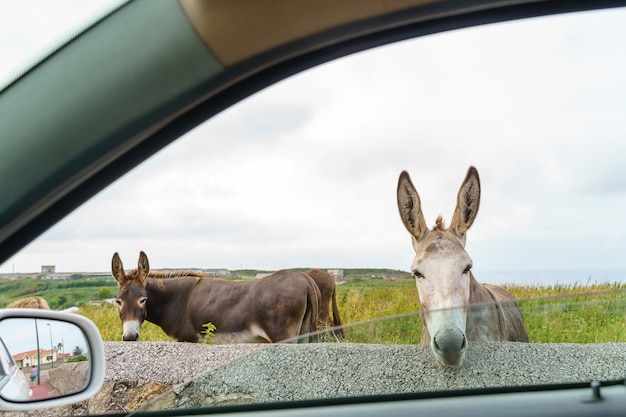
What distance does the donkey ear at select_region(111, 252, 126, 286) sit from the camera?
6.07 ft

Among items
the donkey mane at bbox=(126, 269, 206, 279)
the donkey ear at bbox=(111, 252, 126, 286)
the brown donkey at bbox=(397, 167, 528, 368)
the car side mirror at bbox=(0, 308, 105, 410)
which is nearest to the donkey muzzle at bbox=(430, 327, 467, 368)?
the brown donkey at bbox=(397, 167, 528, 368)

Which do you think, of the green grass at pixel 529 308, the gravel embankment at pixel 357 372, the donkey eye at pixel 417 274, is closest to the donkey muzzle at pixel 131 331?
the green grass at pixel 529 308

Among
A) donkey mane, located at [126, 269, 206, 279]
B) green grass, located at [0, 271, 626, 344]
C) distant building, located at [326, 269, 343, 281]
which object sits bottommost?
green grass, located at [0, 271, 626, 344]

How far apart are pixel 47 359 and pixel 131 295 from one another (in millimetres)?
1008

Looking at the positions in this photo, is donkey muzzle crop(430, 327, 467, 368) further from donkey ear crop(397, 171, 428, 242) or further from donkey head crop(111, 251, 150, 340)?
donkey head crop(111, 251, 150, 340)

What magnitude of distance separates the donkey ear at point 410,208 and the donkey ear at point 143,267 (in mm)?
810

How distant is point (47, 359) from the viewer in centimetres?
102

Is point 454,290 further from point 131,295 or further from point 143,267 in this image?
point 131,295

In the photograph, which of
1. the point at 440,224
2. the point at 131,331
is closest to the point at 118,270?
the point at 131,331

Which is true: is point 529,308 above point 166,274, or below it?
below

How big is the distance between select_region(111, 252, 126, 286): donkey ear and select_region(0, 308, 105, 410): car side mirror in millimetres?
817

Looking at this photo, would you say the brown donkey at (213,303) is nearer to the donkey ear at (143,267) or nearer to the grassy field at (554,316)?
the donkey ear at (143,267)

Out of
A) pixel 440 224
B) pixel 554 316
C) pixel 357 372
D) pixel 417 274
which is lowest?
pixel 357 372

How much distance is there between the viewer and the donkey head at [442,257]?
1280 mm
